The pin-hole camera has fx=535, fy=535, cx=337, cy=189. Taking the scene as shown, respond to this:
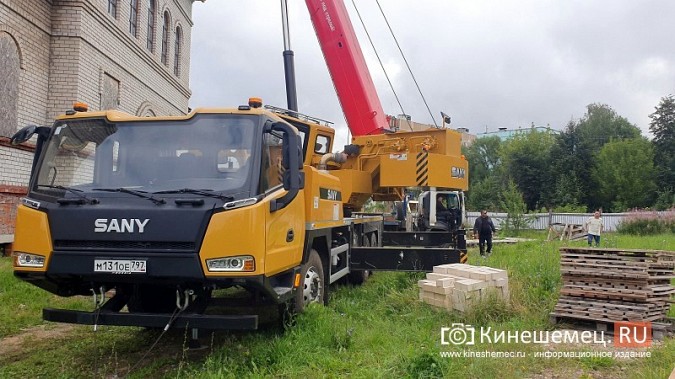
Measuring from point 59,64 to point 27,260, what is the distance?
28.0ft

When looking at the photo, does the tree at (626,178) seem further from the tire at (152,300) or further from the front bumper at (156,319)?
the front bumper at (156,319)

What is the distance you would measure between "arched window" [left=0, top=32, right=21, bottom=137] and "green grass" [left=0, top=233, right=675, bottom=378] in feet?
14.8

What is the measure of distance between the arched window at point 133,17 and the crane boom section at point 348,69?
6.75 m

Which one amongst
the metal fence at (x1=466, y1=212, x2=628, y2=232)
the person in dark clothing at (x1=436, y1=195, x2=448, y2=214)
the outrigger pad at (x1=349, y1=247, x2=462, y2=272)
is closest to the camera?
the outrigger pad at (x1=349, y1=247, x2=462, y2=272)

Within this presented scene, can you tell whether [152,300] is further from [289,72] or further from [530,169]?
[530,169]

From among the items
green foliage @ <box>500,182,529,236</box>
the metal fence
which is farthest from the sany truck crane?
the metal fence

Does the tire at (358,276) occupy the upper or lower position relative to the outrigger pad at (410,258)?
lower

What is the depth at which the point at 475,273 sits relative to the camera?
7.30m

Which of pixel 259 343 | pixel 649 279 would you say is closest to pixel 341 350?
pixel 259 343

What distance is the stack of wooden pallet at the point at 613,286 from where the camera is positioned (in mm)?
6500

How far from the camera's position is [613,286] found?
678 cm

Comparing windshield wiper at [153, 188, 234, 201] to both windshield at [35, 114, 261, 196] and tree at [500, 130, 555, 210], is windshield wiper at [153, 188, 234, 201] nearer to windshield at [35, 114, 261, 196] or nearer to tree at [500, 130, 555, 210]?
windshield at [35, 114, 261, 196]

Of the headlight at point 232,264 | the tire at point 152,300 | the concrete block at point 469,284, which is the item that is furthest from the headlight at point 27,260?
the concrete block at point 469,284

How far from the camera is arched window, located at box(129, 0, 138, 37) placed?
49.5 ft
